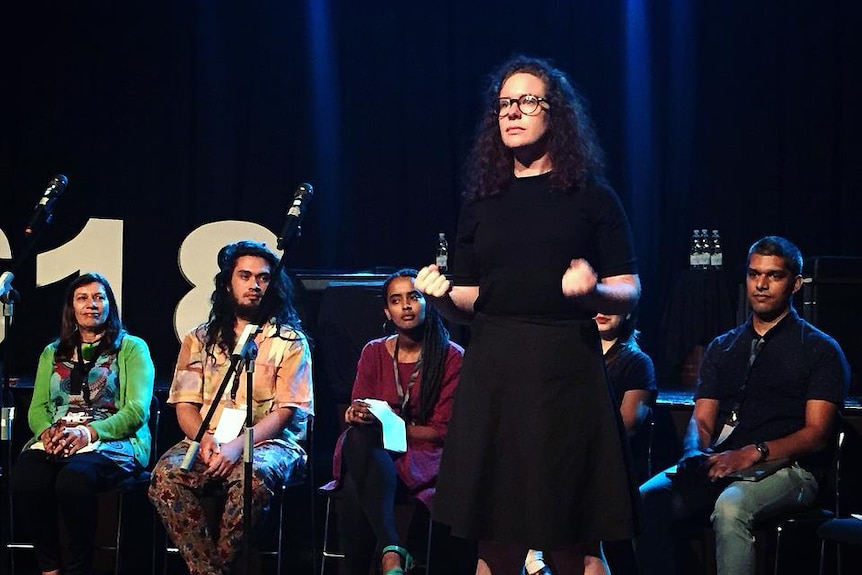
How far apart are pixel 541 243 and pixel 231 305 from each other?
2304 millimetres

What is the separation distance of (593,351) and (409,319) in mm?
1992

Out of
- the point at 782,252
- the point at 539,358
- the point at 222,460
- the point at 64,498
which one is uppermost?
the point at 782,252

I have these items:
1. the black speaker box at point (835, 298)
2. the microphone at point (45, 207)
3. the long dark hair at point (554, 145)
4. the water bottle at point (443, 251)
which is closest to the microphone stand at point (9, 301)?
the microphone at point (45, 207)

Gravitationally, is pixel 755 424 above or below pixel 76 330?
below

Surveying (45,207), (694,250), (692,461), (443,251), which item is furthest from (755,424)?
(45,207)

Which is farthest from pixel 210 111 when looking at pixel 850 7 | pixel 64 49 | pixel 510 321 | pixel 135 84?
pixel 510 321

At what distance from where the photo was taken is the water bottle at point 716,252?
5.65m

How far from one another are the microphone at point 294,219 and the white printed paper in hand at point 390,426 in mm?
874

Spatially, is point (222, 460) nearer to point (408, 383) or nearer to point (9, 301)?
point (408, 383)

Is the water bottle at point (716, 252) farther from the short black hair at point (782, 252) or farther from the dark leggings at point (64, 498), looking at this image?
the dark leggings at point (64, 498)

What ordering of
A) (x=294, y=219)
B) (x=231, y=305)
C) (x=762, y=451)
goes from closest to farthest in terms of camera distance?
(x=294, y=219), (x=762, y=451), (x=231, y=305)

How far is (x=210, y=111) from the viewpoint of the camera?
245 inches

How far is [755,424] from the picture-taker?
3.79 metres

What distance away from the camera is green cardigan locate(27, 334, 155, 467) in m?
4.33
